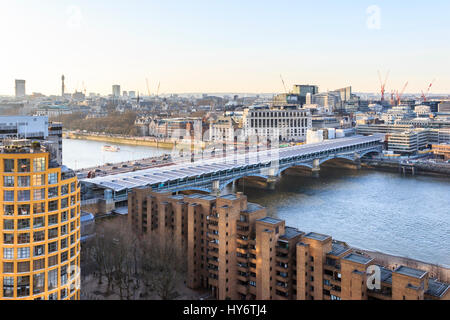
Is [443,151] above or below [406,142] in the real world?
below

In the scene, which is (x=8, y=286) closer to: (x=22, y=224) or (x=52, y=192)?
(x=22, y=224)

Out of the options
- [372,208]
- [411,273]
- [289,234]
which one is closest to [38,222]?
[289,234]

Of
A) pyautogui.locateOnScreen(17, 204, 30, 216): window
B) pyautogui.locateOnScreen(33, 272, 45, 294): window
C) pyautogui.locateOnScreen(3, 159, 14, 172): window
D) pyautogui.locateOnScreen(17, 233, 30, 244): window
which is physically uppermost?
pyautogui.locateOnScreen(3, 159, 14, 172): window

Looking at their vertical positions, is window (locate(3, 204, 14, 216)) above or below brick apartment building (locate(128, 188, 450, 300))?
above

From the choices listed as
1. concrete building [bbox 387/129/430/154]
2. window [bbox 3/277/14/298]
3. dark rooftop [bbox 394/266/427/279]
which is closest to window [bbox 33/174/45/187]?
window [bbox 3/277/14/298]

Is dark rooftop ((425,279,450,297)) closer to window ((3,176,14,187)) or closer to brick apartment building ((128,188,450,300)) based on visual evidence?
brick apartment building ((128,188,450,300))
